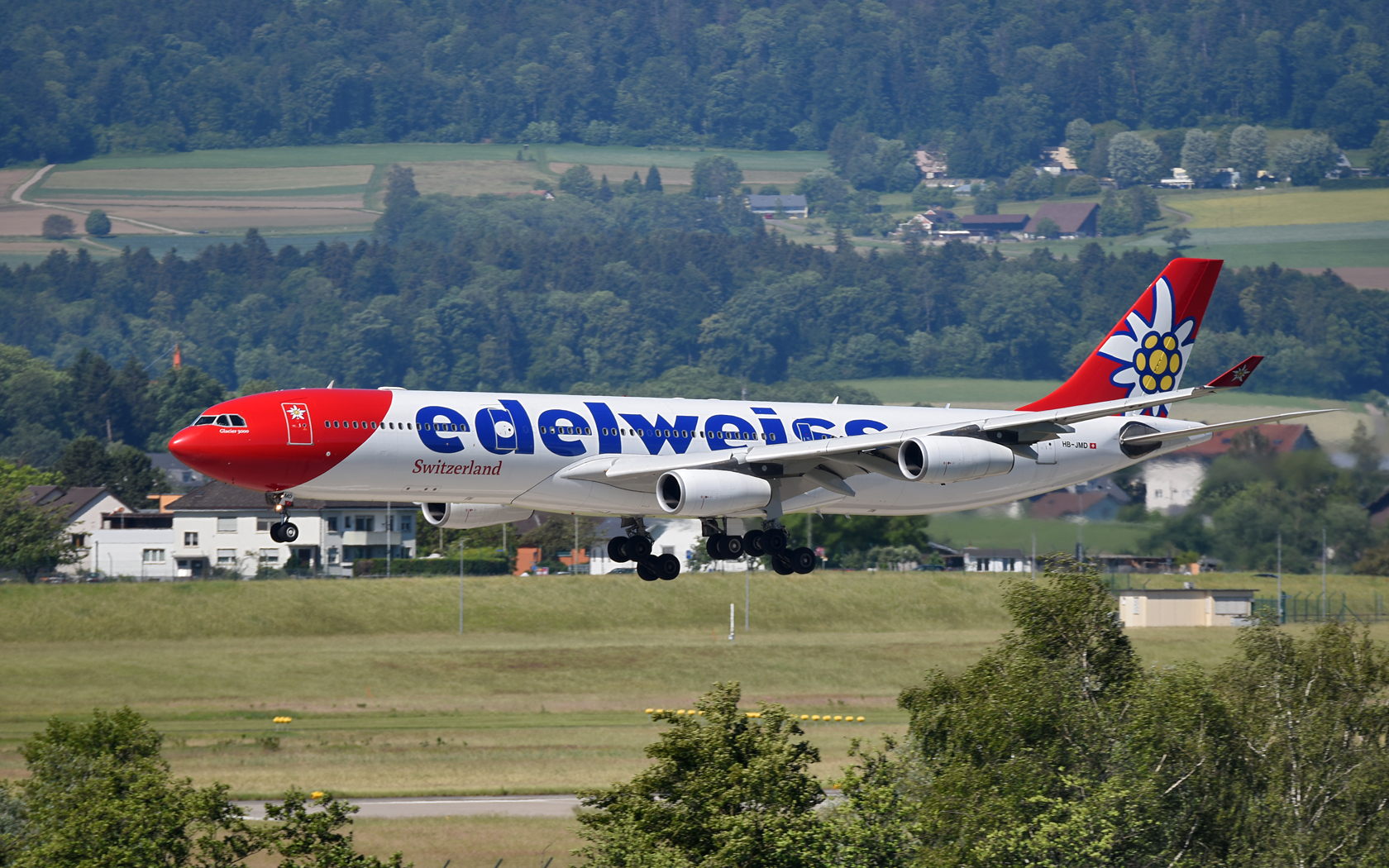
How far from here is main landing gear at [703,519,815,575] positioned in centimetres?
5762

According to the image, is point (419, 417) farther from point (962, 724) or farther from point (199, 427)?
point (962, 724)

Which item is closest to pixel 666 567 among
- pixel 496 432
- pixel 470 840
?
pixel 496 432

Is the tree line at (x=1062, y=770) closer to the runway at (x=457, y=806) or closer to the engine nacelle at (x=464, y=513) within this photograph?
the runway at (x=457, y=806)

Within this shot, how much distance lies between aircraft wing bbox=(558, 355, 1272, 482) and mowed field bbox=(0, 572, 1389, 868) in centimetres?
2231

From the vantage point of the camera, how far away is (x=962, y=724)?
68000 millimetres

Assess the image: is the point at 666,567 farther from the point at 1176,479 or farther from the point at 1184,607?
the point at 1184,607

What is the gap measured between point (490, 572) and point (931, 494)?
8722cm

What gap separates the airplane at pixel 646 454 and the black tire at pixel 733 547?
0.06 meters

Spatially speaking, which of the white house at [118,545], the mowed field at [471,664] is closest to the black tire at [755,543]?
the mowed field at [471,664]

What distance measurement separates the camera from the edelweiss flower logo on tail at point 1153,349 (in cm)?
6819

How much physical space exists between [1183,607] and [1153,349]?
45499 millimetres

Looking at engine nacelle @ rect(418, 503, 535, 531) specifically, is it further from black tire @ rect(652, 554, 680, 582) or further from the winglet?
the winglet

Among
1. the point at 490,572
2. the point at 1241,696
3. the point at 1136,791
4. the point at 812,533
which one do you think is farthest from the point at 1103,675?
the point at 490,572

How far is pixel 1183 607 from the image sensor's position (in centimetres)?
10950
